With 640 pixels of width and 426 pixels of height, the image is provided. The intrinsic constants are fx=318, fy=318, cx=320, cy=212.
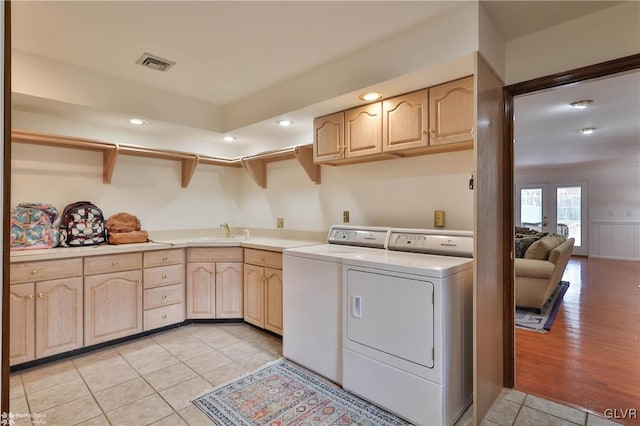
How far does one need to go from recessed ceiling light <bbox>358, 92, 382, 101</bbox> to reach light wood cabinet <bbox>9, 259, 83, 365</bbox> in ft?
8.54

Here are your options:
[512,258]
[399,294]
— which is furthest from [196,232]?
[512,258]

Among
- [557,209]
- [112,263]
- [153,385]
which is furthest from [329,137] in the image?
[557,209]

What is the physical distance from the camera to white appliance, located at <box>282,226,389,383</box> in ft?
7.21

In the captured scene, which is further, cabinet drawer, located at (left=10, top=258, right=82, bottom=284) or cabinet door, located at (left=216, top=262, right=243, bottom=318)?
cabinet door, located at (left=216, top=262, right=243, bottom=318)

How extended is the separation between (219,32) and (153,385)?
240 centimetres

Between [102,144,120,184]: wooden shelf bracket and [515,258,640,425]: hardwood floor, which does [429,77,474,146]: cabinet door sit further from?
[102,144,120,184]: wooden shelf bracket

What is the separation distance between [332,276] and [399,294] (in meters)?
0.53

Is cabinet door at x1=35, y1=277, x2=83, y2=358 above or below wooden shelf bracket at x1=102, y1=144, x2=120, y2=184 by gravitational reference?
below

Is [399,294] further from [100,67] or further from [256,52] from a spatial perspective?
[100,67]

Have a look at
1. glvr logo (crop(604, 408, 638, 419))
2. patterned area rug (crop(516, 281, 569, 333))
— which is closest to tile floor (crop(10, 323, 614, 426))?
A: glvr logo (crop(604, 408, 638, 419))

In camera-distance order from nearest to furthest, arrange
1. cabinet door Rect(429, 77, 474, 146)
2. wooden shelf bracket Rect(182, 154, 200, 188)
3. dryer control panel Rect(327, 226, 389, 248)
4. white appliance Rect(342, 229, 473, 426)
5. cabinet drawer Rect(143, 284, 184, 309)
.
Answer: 1. white appliance Rect(342, 229, 473, 426)
2. cabinet door Rect(429, 77, 474, 146)
3. dryer control panel Rect(327, 226, 389, 248)
4. cabinet drawer Rect(143, 284, 184, 309)
5. wooden shelf bracket Rect(182, 154, 200, 188)

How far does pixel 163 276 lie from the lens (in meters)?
3.06

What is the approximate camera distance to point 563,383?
223 cm

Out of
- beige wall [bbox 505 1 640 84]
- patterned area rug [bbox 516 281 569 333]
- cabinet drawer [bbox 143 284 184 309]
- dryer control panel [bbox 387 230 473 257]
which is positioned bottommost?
patterned area rug [bbox 516 281 569 333]
